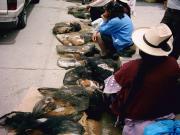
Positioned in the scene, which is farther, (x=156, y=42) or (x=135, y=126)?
→ (x=135, y=126)

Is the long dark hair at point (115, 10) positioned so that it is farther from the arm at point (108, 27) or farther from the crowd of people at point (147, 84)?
the crowd of people at point (147, 84)

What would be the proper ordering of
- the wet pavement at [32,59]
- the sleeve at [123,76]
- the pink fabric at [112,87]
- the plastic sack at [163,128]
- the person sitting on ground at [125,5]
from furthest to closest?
1. the person sitting on ground at [125,5]
2. the wet pavement at [32,59]
3. the pink fabric at [112,87]
4. the sleeve at [123,76]
5. the plastic sack at [163,128]

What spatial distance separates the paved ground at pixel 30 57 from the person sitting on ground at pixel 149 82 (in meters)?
1.97

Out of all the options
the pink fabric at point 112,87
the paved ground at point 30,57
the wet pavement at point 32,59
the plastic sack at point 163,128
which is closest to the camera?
the plastic sack at point 163,128

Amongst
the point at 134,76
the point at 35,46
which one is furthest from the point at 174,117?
the point at 35,46

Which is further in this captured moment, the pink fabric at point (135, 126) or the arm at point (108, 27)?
the arm at point (108, 27)

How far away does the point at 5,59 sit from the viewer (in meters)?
6.87

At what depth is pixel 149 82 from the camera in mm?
3680

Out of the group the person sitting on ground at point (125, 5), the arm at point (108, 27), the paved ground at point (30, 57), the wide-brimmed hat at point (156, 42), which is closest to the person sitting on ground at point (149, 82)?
the wide-brimmed hat at point (156, 42)

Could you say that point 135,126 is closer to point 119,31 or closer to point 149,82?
point 149,82

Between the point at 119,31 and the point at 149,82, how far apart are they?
3.35m

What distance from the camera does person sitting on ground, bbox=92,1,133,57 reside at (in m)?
6.82

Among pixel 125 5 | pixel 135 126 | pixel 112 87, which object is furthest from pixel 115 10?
pixel 135 126

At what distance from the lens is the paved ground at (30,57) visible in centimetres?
575
